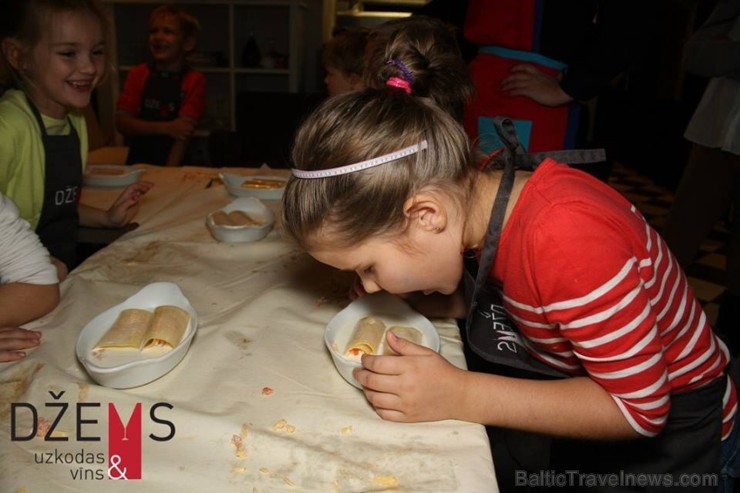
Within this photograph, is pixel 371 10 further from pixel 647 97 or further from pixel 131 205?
pixel 131 205

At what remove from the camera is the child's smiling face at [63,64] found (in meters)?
1.53

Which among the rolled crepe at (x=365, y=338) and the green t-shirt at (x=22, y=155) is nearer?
the rolled crepe at (x=365, y=338)

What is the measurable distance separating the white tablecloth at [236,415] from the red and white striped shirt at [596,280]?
0.19 m

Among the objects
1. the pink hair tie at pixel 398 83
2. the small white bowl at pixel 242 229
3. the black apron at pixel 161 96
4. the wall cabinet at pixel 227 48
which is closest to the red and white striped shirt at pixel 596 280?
the pink hair tie at pixel 398 83

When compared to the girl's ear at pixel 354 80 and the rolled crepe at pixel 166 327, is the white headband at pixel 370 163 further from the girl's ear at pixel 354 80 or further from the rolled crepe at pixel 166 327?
the girl's ear at pixel 354 80

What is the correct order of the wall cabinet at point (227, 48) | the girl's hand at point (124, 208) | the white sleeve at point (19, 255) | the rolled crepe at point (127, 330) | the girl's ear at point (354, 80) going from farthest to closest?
the wall cabinet at point (227, 48)
the girl's ear at point (354, 80)
the girl's hand at point (124, 208)
the white sleeve at point (19, 255)
the rolled crepe at point (127, 330)

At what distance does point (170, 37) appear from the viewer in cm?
334

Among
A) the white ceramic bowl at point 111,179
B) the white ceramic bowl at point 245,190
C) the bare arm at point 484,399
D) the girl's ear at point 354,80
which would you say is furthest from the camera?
the girl's ear at point 354,80

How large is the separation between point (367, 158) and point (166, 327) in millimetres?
430

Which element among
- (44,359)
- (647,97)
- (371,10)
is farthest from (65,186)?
(647,97)

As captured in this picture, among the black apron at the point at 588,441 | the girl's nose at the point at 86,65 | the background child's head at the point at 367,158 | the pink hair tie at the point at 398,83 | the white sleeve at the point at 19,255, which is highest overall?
the pink hair tie at the point at 398,83

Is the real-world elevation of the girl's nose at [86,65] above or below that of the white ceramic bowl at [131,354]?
above

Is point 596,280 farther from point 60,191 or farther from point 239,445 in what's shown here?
point 60,191

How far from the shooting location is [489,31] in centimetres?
180
